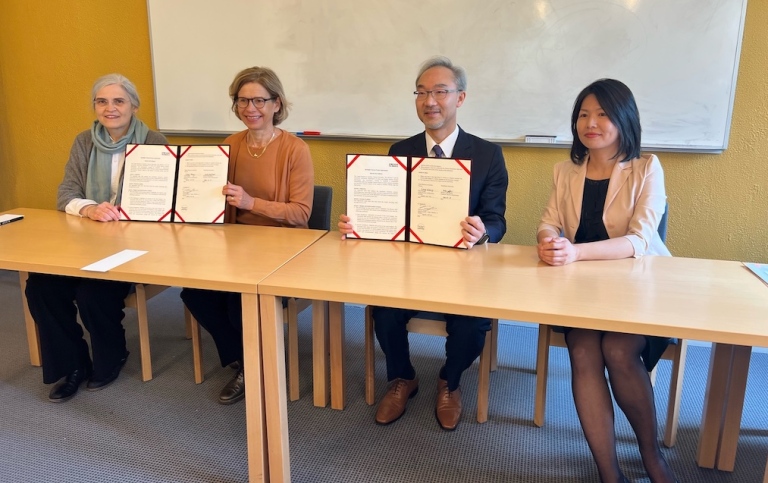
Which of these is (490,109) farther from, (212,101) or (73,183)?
(73,183)

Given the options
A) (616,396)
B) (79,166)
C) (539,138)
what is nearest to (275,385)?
(616,396)

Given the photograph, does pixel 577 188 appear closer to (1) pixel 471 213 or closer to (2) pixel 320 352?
(1) pixel 471 213

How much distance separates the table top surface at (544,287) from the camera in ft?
4.04

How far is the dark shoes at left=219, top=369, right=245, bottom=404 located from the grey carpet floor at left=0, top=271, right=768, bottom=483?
0.05 meters

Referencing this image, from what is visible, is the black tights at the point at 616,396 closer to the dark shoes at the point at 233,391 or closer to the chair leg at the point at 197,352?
the dark shoes at the point at 233,391

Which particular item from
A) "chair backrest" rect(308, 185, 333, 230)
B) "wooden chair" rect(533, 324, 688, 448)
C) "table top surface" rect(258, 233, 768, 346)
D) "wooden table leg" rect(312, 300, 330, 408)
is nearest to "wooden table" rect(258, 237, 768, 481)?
"table top surface" rect(258, 233, 768, 346)

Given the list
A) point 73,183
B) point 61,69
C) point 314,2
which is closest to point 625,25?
point 314,2

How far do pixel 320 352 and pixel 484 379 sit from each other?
63cm

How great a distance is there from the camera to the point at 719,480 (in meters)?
1.73

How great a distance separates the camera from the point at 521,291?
1398 millimetres

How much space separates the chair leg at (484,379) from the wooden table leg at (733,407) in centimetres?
75

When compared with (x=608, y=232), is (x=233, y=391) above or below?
below

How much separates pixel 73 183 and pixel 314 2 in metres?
1.50

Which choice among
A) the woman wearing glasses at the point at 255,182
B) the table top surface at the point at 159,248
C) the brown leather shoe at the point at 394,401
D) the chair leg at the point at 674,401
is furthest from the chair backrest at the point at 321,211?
the chair leg at the point at 674,401
